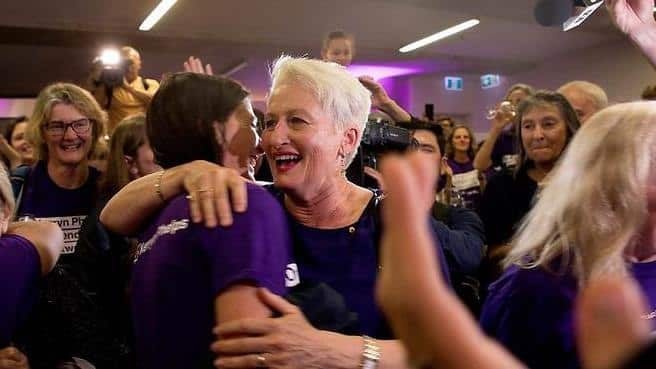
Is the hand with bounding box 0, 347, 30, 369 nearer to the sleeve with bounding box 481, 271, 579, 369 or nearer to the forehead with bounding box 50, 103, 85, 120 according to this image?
the sleeve with bounding box 481, 271, 579, 369

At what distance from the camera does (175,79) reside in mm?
1113

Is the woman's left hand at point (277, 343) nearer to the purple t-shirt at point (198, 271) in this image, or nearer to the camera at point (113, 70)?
the purple t-shirt at point (198, 271)

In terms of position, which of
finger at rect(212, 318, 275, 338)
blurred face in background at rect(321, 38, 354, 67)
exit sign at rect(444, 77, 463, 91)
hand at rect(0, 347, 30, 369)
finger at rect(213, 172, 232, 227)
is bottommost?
hand at rect(0, 347, 30, 369)

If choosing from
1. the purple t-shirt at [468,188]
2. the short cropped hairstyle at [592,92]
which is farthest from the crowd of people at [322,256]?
the purple t-shirt at [468,188]

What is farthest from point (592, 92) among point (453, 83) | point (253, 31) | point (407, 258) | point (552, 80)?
point (453, 83)

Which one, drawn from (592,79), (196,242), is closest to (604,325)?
(196,242)

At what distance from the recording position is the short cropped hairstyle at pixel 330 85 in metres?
1.38

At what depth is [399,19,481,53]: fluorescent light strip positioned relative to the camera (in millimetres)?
8321

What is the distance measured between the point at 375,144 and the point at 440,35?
24.2 ft

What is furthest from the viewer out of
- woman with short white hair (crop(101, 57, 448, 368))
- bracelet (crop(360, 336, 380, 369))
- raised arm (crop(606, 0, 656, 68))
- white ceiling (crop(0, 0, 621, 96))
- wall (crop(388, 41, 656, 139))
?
wall (crop(388, 41, 656, 139))

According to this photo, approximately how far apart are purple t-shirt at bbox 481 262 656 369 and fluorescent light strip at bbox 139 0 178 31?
6168 mm

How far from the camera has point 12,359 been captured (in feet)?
4.70

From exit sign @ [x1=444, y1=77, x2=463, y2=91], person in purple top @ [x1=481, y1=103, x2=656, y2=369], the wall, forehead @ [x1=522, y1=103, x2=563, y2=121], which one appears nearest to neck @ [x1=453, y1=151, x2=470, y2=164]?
forehead @ [x1=522, y1=103, x2=563, y2=121]

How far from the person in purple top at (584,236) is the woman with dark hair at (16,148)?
8.14ft
